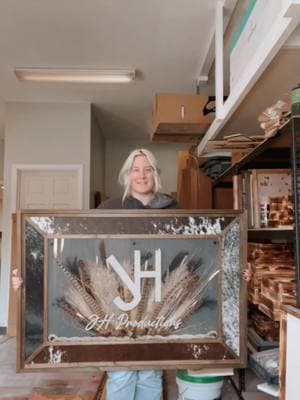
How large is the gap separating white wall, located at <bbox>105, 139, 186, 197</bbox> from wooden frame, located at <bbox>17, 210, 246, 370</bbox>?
4.55 meters

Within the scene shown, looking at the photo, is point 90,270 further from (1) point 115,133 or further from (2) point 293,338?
(1) point 115,133

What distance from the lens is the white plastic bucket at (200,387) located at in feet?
6.55

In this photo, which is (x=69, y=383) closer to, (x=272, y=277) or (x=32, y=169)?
(x=272, y=277)

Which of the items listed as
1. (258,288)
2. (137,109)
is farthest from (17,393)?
(137,109)

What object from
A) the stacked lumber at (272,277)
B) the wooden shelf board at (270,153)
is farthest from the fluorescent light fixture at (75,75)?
the stacked lumber at (272,277)

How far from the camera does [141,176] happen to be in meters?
1.96

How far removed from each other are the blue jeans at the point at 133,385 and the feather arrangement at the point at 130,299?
35 cm

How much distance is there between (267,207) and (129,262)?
96 centimetres

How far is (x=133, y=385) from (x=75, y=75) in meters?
2.87

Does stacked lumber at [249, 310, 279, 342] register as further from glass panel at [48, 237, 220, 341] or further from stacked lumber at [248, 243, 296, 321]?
glass panel at [48, 237, 220, 341]

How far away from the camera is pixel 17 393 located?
7.59 ft

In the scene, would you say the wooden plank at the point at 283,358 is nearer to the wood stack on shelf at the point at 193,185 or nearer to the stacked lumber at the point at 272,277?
the stacked lumber at the point at 272,277

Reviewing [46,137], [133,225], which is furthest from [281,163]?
[46,137]

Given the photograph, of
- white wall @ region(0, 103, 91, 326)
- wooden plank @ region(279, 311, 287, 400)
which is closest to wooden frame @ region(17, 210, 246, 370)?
wooden plank @ region(279, 311, 287, 400)
